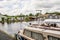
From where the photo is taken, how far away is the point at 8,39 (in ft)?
24.5

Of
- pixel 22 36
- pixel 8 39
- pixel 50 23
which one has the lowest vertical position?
pixel 8 39

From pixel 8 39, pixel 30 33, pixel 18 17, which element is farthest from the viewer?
pixel 18 17

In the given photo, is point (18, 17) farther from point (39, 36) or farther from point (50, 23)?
point (39, 36)

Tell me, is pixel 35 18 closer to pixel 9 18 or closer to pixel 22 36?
pixel 9 18

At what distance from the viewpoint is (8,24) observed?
9.75 m

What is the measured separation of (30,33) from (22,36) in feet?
1.50

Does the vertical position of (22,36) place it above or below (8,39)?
above

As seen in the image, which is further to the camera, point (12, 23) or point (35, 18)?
point (12, 23)

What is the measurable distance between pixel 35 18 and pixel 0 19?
8.65 ft

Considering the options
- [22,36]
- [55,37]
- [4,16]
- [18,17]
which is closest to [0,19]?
[4,16]

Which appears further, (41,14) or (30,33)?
(41,14)

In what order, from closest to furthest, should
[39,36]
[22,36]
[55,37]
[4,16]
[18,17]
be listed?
[55,37] < [39,36] < [22,36] < [18,17] < [4,16]

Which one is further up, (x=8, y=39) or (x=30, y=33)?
(x=30, y=33)

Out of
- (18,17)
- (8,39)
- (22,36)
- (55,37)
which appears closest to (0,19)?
(18,17)
